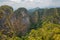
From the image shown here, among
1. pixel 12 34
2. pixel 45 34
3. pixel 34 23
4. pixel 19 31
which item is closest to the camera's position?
pixel 45 34

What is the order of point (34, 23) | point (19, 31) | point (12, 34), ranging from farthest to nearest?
point (34, 23)
point (19, 31)
point (12, 34)

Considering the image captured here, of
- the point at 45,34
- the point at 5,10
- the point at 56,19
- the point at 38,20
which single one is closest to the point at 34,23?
the point at 38,20

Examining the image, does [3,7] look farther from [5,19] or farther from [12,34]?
[12,34]

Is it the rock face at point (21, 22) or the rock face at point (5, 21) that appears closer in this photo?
the rock face at point (5, 21)

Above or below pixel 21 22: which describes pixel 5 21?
above

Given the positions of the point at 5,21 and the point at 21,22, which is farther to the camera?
the point at 21,22

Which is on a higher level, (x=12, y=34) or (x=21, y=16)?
(x=21, y=16)

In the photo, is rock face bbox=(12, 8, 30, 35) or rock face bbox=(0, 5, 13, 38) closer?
rock face bbox=(0, 5, 13, 38)

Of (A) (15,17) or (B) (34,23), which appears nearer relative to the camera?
(A) (15,17)
